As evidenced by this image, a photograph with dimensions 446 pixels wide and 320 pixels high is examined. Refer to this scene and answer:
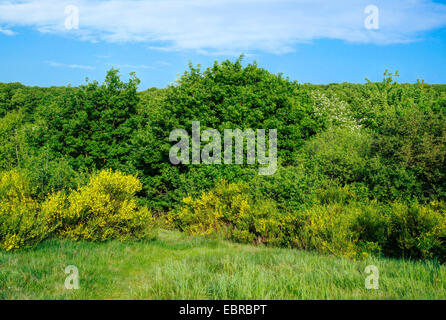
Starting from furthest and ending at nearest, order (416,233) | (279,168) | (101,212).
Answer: (279,168)
(101,212)
(416,233)

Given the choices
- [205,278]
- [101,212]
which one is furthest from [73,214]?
[205,278]

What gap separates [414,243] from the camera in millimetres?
9234

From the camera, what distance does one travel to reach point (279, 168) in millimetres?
15031

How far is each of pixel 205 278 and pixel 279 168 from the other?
958 centimetres

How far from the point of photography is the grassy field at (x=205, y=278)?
5.39m

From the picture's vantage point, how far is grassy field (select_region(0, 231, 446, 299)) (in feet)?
17.7

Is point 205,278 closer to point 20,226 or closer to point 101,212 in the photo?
point 20,226

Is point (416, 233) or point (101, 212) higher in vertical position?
point (101, 212)

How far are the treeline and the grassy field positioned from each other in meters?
2.13

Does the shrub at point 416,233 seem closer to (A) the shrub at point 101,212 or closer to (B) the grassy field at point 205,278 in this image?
(B) the grassy field at point 205,278

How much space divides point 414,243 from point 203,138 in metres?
14.0

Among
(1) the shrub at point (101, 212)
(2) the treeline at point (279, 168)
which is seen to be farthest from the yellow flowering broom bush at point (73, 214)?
(2) the treeline at point (279, 168)
